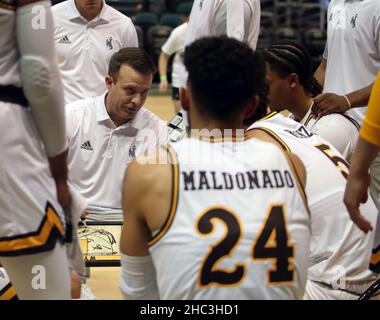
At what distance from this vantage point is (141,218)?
2.02 meters

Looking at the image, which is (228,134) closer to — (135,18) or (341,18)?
(341,18)

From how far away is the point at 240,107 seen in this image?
209cm

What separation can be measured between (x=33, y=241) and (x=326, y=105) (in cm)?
196

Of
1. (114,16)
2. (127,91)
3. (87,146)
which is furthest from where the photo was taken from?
(114,16)

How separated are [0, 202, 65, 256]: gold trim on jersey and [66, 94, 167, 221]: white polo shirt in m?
1.99

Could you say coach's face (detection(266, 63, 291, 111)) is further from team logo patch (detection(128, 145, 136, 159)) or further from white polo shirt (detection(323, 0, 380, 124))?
team logo patch (detection(128, 145, 136, 159))

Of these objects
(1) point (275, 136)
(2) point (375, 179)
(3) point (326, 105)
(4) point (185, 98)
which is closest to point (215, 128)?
(4) point (185, 98)

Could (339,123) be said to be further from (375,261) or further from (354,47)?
(375,261)

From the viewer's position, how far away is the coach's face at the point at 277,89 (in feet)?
12.3

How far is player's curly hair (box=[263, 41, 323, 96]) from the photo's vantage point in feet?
12.4

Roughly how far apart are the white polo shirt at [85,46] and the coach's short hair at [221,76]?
2.87 metres

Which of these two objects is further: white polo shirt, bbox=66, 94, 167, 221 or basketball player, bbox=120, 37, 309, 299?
white polo shirt, bbox=66, 94, 167, 221

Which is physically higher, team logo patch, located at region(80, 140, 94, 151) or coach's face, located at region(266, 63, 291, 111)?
coach's face, located at region(266, 63, 291, 111)

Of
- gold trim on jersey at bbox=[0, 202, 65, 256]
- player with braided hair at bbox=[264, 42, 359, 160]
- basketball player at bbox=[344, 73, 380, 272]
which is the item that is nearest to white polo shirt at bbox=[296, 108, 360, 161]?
player with braided hair at bbox=[264, 42, 359, 160]
